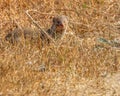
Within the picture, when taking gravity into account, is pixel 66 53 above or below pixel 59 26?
below

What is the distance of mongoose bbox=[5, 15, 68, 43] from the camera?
16.0 feet

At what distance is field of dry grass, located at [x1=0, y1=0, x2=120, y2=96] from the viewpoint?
151 inches

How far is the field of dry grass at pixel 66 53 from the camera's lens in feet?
12.6

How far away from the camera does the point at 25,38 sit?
4.89m

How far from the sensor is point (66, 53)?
176 inches

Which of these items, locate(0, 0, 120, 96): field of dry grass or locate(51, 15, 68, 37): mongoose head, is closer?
locate(0, 0, 120, 96): field of dry grass

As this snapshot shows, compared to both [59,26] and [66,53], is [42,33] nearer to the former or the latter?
[59,26]

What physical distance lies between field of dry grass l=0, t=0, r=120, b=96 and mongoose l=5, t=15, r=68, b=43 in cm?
8

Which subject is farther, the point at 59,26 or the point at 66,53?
the point at 59,26

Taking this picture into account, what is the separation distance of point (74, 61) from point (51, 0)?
1665mm

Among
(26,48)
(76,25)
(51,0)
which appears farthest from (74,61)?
(51,0)

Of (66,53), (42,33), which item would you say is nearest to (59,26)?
(42,33)

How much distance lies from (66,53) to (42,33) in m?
0.58

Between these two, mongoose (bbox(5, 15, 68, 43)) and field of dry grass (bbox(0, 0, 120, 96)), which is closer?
field of dry grass (bbox(0, 0, 120, 96))
